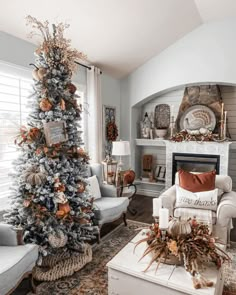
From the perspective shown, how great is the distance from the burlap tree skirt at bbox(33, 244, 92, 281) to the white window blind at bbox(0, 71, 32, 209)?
102cm

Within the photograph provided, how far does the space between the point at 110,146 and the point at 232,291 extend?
3.42 metres

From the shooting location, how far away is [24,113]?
129 inches

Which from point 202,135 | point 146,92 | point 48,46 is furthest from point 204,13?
point 48,46

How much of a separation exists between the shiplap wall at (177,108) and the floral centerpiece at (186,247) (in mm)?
3315

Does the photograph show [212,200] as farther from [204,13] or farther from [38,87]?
[204,13]

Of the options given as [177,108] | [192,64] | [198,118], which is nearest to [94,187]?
[198,118]

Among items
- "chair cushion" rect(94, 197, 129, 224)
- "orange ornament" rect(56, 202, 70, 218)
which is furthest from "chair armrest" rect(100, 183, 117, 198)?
"orange ornament" rect(56, 202, 70, 218)

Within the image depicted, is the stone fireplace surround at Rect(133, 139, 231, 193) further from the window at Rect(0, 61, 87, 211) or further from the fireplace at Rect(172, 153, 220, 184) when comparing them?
the window at Rect(0, 61, 87, 211)

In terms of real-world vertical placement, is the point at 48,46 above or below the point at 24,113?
above

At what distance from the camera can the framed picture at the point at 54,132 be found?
7.97 ft

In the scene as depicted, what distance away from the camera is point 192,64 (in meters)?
4.53

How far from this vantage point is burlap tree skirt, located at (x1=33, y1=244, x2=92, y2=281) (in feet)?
7.93

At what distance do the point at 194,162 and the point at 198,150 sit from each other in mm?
339

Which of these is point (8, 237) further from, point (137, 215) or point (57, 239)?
point (137, 215)
